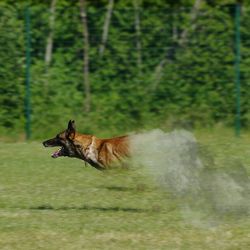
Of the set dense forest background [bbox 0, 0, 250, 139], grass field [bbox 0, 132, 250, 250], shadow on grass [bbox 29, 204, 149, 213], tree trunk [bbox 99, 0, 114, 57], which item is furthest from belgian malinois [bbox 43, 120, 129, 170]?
tree trunk [bbox 99, 0, 114, 57]

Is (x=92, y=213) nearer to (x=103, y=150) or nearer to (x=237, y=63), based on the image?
(x=103, y=150)

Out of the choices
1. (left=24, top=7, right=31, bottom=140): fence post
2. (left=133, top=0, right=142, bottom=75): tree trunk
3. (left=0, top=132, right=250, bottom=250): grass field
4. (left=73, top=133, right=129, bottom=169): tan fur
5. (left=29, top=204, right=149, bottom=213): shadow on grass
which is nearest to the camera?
(left=0, top=132, right=250, bottom=250): grass field

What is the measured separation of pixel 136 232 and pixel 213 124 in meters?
8.60

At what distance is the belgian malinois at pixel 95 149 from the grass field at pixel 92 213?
1.12ft

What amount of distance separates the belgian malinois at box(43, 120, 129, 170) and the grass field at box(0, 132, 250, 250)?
340 millimetres

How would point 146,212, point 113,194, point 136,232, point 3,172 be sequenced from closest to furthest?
point 136,232 → point 146,212 → point 113,194 → point 3,172

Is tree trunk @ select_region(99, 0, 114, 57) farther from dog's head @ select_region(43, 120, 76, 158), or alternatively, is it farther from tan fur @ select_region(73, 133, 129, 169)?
tan fur @ select_region(73, 133, 129, 169)

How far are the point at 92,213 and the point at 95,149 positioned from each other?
1.14 metres

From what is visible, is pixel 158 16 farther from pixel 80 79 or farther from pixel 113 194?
pixel 113 194

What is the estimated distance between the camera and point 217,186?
941 cm

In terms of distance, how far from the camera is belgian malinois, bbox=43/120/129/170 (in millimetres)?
10891

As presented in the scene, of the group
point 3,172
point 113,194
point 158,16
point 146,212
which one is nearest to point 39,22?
point 158,16

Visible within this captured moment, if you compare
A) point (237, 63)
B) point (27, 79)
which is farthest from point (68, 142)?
point (237, 63)

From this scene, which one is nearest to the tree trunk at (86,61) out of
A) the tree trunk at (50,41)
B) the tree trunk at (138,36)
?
the tree trunk at (50,41)
